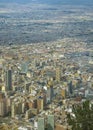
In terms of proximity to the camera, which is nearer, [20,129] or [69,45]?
[20,129]

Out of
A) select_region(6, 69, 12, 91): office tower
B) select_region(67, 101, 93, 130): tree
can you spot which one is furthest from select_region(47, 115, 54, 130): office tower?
select_region(6, 69, 12, 91): office tower

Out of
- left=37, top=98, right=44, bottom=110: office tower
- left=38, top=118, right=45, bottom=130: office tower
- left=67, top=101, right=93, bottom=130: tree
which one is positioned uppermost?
left=67, top=101, right=93, bottom=130: tree

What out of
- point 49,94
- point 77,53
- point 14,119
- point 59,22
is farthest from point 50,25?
point 14,119

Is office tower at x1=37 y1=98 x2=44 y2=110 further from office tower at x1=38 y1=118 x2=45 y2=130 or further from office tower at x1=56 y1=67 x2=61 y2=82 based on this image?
office tower at x1=56 y1=67 x2=61 y2=82

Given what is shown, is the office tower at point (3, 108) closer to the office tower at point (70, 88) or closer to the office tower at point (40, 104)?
the office tower at point (40, 104)

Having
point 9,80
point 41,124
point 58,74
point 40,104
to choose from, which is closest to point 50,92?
point 40,104

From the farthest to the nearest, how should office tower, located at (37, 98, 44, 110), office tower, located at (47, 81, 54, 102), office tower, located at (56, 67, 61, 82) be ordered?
office tower, located at (56, 67, 61, 82) < office tower, located at (47, 81, 54, 102) < office tower, located at (37, 98, 44, 110)

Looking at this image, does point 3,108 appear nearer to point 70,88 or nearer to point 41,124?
point 41,124

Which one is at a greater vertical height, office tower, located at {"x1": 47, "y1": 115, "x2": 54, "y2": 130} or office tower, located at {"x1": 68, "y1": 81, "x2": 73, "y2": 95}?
office tower, located at {"x1": 47, "y1": 115, "x2": 54, "y2": 130}

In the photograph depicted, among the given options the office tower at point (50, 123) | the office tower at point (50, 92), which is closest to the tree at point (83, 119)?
the office tower at point (50, 123)

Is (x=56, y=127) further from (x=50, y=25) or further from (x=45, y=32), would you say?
(x=50, y=25)

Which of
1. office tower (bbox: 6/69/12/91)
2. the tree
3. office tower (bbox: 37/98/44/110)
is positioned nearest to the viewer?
the tree
